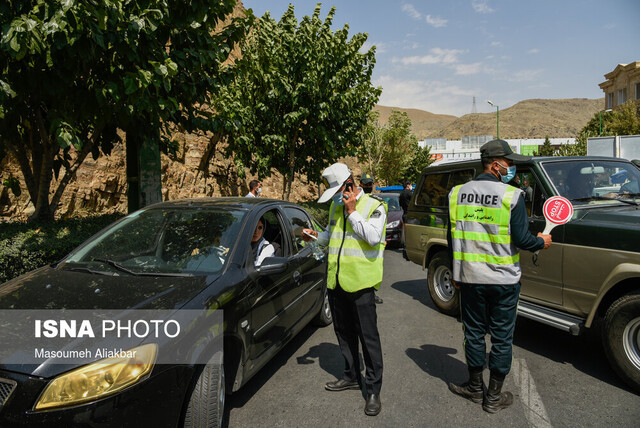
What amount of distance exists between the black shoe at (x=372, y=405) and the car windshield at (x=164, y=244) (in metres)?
1.53

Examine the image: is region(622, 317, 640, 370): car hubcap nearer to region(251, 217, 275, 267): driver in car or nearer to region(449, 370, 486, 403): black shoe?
region(449, 370, 486, 403): black shoe

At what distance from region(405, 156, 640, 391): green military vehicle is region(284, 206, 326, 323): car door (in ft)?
4.61

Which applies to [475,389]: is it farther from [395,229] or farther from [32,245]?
[395,229]

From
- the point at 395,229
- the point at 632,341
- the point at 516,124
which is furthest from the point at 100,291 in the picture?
the point at 516,124

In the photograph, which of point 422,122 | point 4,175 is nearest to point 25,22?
point 4,175

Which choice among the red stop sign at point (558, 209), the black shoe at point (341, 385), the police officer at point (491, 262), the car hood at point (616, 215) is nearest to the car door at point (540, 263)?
the car hood at point (616, 215)

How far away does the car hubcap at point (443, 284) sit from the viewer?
18.4 ft

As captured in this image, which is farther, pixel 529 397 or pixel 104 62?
pixel 104 62

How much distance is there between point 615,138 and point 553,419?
12625 millimetres

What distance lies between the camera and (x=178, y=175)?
59.2ft

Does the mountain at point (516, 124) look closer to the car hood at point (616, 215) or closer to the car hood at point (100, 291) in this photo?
the car hood at point (616, 215)

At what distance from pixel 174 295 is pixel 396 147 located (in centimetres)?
3280

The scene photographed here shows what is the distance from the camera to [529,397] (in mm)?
3334

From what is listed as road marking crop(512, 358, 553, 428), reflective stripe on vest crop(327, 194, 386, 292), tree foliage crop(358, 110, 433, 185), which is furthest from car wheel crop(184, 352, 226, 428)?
tree foliage crop(358, 110, 433, 185)
